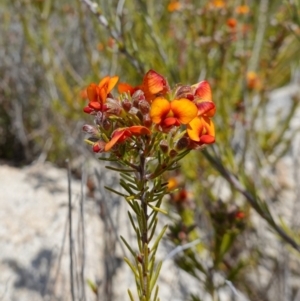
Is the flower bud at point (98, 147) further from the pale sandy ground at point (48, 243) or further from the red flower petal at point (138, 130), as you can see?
the pale sandy ground at point (48, 243)

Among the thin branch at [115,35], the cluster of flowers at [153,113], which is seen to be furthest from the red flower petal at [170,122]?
the thin branch at [115,35]

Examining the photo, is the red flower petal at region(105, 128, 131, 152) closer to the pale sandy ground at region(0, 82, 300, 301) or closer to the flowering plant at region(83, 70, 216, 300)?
the flowering plant at region(83, 70, 216, 300)

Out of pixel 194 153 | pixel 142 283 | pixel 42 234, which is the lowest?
pixel 142 283

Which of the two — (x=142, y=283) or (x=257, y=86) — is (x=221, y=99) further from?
(x=142, y=283)

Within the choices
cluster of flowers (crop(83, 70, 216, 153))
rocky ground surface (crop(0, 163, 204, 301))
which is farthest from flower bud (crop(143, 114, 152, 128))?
rocky ground surface (crop(0, 163, 204, 301))

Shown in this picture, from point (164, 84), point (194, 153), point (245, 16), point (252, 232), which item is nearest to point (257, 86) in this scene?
point (245, 16)
